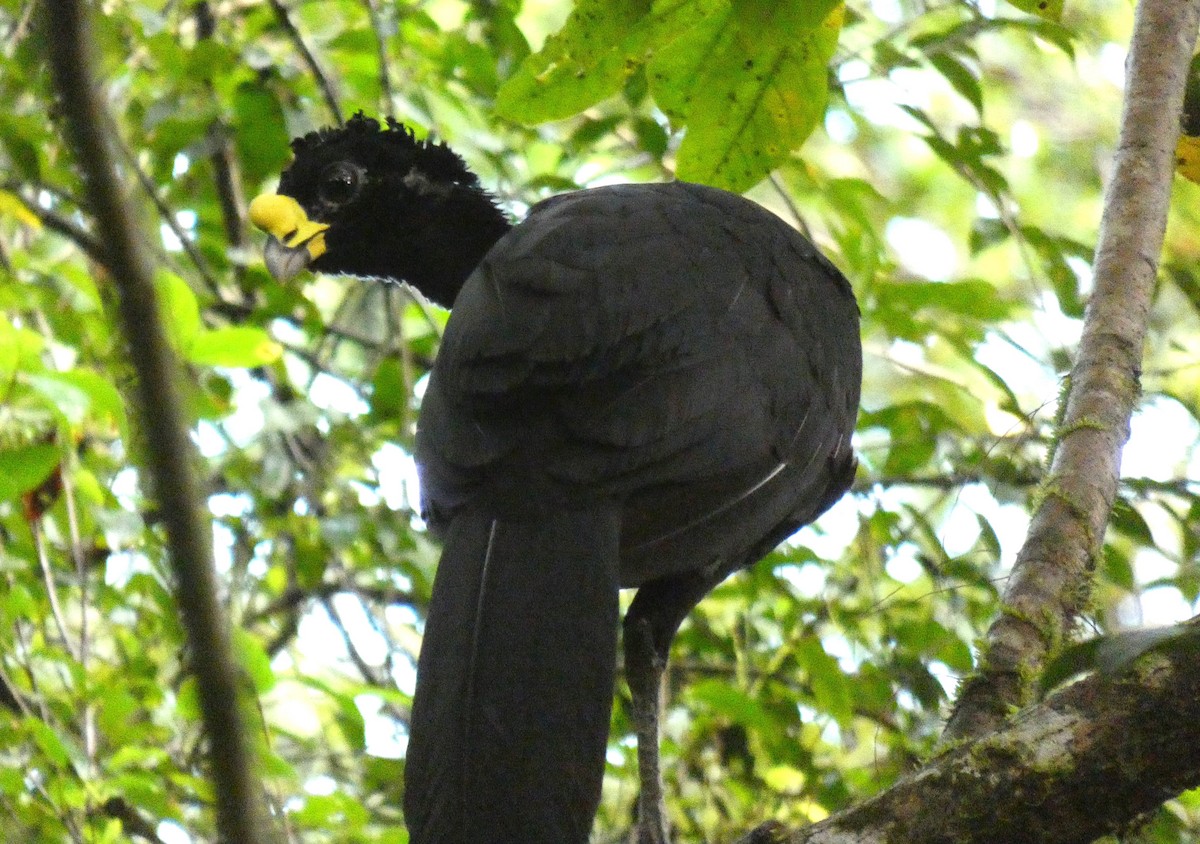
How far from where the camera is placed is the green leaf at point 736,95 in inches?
122

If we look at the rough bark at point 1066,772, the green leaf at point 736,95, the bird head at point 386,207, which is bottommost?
the rough bark at point 1066,772

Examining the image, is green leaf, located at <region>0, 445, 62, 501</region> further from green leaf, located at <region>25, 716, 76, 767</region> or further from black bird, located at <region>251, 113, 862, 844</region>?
black bird, located at <region>251, 113, 862, 844</region>

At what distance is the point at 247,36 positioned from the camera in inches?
229

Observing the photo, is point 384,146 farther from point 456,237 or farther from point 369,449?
point 369,449

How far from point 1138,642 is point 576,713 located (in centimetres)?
120

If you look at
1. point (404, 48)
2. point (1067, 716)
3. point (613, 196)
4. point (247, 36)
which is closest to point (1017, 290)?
point (404, 48)

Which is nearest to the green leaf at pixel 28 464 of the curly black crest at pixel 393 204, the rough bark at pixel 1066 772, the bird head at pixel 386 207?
the bird head at pixel 386 207

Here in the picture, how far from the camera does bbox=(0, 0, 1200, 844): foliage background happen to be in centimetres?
398

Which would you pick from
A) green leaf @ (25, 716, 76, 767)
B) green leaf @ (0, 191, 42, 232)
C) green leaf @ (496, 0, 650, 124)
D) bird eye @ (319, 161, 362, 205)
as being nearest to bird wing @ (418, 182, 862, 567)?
green leaf @ (496, 0, 650, 124)

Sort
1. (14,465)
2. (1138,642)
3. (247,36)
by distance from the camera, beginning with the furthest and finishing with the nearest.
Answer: (247,36) < (14,465) < (1138,642)

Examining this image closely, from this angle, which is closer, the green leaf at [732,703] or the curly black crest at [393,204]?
the green leaf at [732,703]

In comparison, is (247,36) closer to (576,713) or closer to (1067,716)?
(576,713)

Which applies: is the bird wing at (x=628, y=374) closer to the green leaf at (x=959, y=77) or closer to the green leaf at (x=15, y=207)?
the green leaf at (x=959, y=77)

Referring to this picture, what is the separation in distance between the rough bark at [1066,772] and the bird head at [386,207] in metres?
2.81
